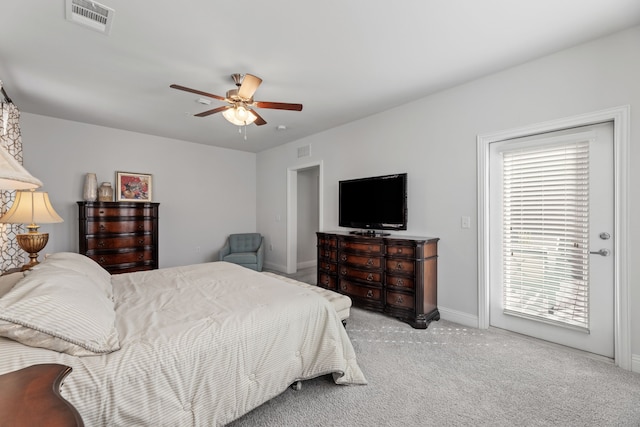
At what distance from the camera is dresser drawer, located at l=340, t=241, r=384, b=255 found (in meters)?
3.32

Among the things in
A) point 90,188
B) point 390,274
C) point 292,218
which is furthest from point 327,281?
point 90,188

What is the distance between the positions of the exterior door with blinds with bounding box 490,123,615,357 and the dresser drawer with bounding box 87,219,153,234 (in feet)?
15.8

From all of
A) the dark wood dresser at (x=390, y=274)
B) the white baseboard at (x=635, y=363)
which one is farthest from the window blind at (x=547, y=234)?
the dark wood dresser at (x=390, y=274)

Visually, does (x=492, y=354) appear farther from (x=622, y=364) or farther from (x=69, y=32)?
(x=69, y=32)

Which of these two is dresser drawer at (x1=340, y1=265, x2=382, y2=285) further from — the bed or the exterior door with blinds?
the bed

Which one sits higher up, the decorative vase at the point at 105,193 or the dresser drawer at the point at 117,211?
the decorative vase at the point at 105,193

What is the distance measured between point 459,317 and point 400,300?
674 millimetres

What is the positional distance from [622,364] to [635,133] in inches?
70.0

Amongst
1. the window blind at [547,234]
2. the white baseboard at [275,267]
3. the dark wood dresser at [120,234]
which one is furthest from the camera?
the white baseboard at [275,267]

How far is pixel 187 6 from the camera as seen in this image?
1.89 m

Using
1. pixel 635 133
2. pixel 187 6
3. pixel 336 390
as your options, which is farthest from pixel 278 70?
pixel 635 133

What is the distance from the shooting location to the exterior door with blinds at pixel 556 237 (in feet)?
7.55

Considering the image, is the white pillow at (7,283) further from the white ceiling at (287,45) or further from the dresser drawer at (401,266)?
the dresser drawer at (401,266)

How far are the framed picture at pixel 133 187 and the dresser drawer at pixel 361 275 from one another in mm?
3719
